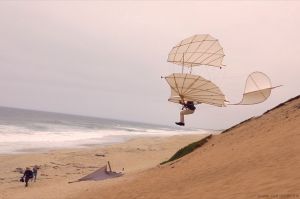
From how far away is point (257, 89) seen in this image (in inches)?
834

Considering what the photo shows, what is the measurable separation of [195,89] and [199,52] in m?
2.45

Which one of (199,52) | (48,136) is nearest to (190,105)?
(199,52)

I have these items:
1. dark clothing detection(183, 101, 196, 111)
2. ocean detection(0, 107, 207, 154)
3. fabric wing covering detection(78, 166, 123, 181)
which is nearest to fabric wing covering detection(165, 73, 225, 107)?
dark clothing detection(183, 101, 196, 111)

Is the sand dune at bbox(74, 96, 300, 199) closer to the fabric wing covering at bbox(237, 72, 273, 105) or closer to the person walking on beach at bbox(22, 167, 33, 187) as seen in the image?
the fabric wing covering at bbox(237, 72, 273, 105)

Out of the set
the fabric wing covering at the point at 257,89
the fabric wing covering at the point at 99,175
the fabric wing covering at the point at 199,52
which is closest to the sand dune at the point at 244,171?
the fabric wing covering at the point at 257,89

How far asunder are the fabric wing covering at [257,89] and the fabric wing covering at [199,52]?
1853mm

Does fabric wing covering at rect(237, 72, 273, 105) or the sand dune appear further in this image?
fabric wing covering at rect(237, 72, 273, 105)

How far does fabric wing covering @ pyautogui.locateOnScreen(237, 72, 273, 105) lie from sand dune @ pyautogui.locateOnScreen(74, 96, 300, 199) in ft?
3.52

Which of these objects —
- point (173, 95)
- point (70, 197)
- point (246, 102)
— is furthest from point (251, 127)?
point (70, 197)

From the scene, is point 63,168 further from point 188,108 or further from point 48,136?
point 48,136

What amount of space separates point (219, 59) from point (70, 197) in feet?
34.9

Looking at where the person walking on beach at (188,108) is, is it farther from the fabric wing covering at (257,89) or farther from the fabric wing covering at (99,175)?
the fabric wing covering at (99,175)

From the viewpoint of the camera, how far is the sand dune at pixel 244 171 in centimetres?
952

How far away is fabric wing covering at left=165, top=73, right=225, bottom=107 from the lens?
2028cm
